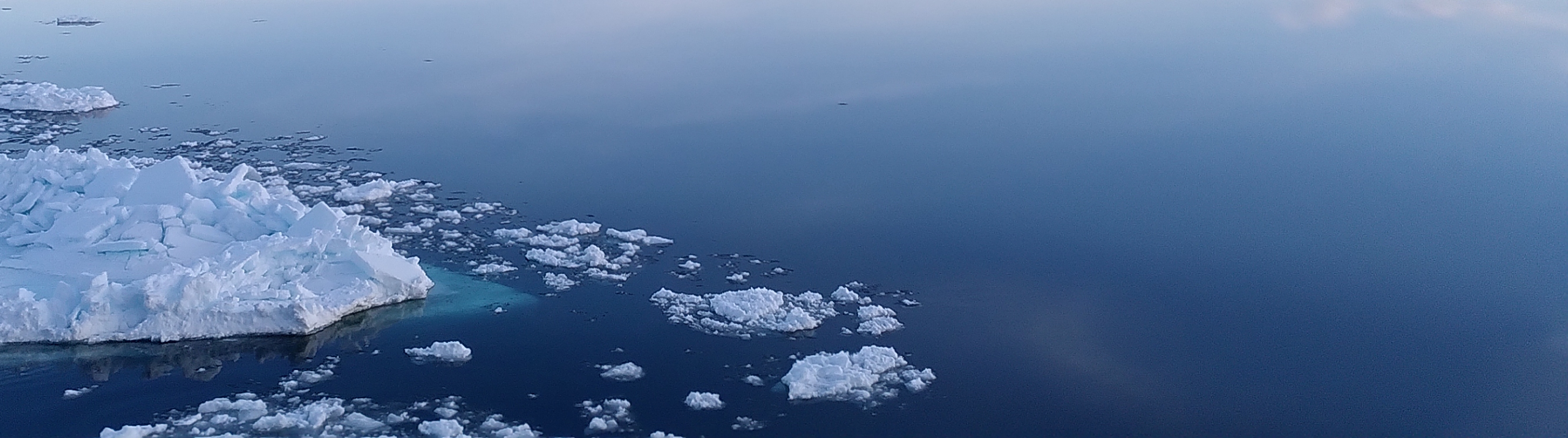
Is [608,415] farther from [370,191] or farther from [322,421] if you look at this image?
[370,191]

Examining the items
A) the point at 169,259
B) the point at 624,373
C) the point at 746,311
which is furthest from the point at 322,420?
the point at 746,311

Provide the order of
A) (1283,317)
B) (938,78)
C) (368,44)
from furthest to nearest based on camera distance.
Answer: (368,44), (938,78), (1283,317)

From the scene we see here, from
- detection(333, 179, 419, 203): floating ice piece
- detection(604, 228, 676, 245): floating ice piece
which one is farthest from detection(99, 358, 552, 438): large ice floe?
detection(333, 179, 419, 203): floating ice piece

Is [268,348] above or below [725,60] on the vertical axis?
below

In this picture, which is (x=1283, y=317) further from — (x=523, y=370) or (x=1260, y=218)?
(x=523, y=370)

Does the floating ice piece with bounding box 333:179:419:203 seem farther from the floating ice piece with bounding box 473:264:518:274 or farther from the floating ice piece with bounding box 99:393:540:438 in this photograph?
the floating ice piece with bounding box 99:393:540:438

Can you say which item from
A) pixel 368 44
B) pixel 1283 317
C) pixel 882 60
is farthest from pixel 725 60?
pixel 1283 317

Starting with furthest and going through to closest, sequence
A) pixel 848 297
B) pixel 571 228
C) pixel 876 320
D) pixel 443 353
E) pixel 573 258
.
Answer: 1. pixel 571 228
2. pixel 573 258
3. pixel 848 297
4. pixel 876 320
5. pixel 443 353
